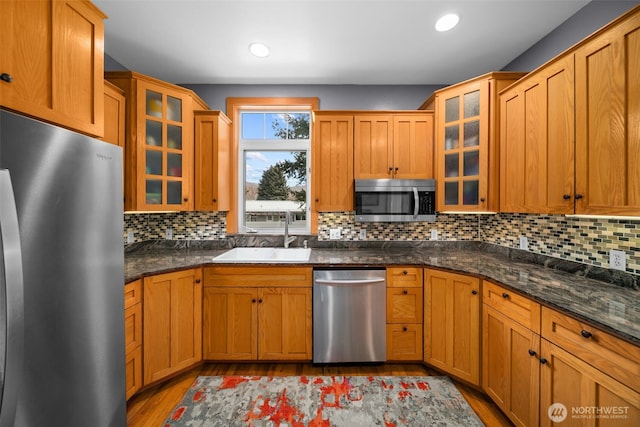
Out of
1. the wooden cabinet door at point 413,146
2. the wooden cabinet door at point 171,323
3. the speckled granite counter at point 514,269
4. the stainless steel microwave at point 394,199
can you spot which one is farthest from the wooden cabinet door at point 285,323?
the wooden cabinet door at point 413,146

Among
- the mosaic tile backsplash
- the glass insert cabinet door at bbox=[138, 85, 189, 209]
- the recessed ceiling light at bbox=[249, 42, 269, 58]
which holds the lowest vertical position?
the mosaic tile backsplash

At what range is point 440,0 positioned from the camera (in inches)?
66.6

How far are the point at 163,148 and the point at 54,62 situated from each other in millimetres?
1130

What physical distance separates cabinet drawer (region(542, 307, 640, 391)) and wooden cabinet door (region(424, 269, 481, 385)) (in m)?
0.58

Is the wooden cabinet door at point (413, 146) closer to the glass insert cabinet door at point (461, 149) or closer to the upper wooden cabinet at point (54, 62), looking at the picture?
the glass insert cabinet door at point (461, 149)

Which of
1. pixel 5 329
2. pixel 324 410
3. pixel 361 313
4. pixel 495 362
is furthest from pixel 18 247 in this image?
pixel 495 362

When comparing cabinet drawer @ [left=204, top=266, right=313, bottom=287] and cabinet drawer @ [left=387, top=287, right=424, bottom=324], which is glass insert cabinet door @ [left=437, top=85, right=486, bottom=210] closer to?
cabinet drawer @ [left=387, top=287, right=424, bottom=324]

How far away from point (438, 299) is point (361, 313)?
0.63m

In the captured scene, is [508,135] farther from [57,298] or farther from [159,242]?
[159,242]

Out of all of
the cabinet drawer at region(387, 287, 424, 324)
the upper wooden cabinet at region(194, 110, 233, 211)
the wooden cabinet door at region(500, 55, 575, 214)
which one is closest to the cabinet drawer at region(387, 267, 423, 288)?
the cabinet drawer at region(387, 287, 424, 324)

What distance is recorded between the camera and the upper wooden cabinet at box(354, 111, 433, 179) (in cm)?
245

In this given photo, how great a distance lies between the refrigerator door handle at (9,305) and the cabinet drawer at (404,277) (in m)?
2.01

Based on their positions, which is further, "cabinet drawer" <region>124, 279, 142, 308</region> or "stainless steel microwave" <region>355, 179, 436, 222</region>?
"stainless steel microwave" <region>355, 179, 436, 222</region>

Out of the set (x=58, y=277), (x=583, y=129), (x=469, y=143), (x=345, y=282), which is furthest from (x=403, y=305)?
(x=58, y=277)
